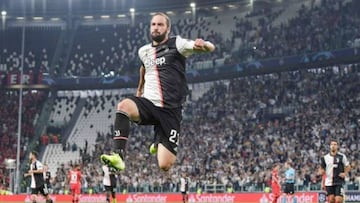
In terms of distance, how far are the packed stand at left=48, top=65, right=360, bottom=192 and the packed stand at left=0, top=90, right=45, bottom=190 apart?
23.3ft

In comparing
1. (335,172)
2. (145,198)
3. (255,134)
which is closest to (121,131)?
(335,172)

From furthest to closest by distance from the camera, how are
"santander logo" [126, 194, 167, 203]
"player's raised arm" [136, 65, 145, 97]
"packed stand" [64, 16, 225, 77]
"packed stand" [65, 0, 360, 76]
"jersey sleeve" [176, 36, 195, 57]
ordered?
1. "packed stand" [64, 16, 225, 77]
2. "packed stand" [65, 0, 360, 76]
3. "santander logo" [126, 194, 167, 203]
4. "player's raised arm" [136, 65, 145, 97]
5. "jersey sleeve" [176, 36, 195, 57]

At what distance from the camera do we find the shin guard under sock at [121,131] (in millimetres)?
10359

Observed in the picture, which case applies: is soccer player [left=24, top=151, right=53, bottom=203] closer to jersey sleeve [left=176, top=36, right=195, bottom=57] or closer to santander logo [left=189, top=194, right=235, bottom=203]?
santander logo [left=189, top=194, right=235, bottom=203]

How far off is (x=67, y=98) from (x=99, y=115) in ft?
19.1

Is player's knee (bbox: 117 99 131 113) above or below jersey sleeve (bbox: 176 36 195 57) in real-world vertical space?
below

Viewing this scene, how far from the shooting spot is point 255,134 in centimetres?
4838

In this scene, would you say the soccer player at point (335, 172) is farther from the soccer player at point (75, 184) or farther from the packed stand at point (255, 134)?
the packed stand at point (255, 134)

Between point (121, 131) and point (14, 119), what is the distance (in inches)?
2073

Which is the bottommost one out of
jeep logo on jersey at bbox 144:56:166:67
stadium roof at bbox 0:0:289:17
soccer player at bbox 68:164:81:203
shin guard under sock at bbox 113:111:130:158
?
soccer player at bbox 68:164:81:203

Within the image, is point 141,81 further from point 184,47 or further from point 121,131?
point 121,131

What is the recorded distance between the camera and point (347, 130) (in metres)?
42.3

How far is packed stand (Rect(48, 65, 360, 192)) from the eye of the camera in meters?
42.3

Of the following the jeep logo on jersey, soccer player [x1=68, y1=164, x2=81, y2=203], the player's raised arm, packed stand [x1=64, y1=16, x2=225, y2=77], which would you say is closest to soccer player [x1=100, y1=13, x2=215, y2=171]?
the jeep logo on jersey
